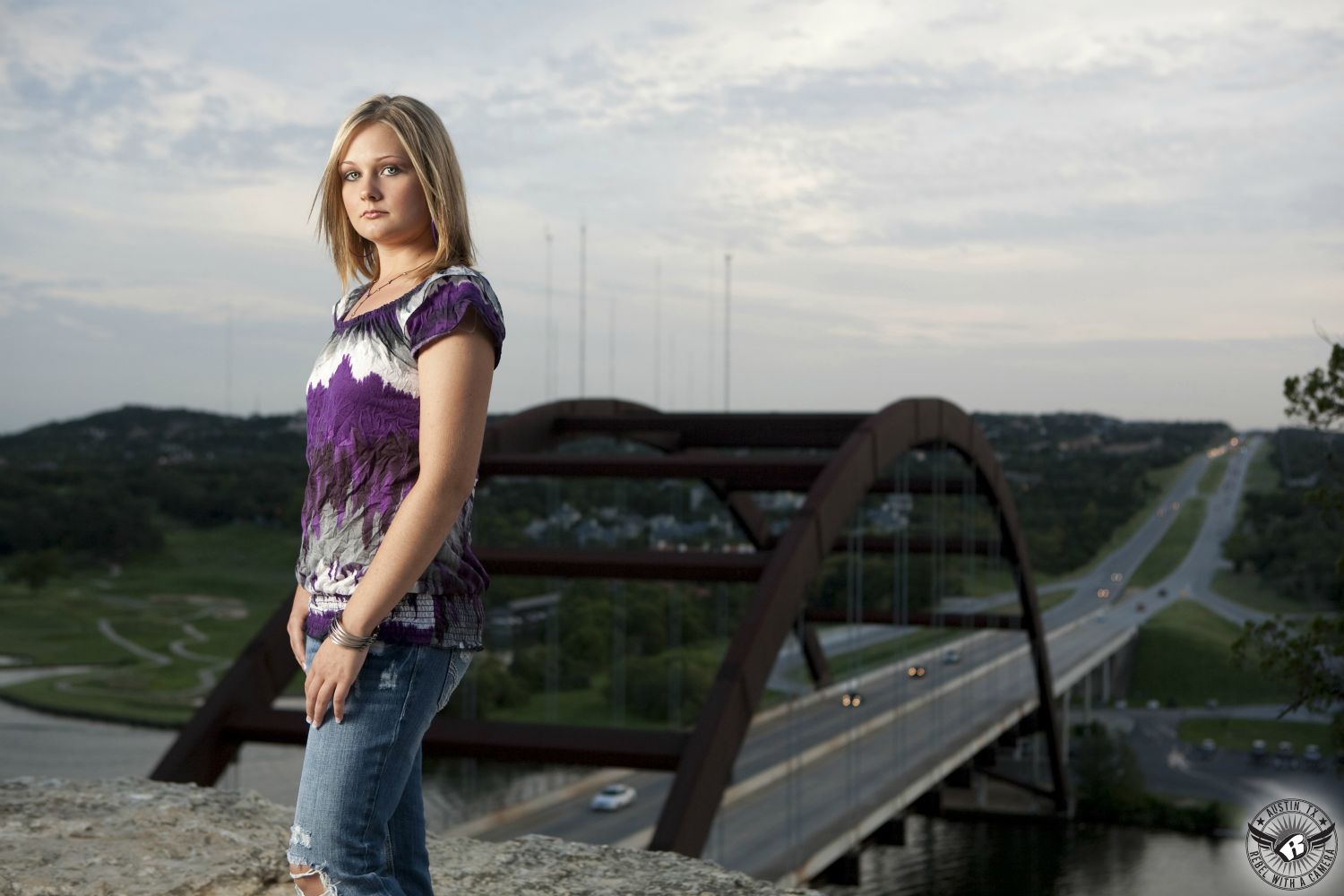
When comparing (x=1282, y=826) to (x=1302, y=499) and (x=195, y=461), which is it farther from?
(x=195, y=461)

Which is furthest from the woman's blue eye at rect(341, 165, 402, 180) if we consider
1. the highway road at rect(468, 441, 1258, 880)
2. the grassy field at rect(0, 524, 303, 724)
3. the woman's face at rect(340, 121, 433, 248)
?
the grassy field at rect(0, 524, 303, 724)

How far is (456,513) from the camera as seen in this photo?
1.98 metres

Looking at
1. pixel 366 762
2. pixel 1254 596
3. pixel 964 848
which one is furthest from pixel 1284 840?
pixel 1254 596

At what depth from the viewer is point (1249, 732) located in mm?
46312

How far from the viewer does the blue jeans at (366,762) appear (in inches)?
79.4

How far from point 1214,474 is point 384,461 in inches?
4425

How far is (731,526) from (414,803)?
62.7 m

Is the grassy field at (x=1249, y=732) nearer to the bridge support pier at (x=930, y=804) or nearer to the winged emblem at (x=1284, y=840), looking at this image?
the bridge support pier at (x=930, y=804)

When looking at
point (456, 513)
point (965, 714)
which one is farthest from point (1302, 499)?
point (965, 714)

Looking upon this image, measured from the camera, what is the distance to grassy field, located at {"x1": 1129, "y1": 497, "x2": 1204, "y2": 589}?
7844 cm

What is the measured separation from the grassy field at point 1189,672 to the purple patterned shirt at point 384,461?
53.2 metres

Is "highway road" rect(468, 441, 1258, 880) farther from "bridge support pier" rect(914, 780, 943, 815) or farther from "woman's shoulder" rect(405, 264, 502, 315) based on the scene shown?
"woman's shoulder" rect(405, 264, 502, 315)

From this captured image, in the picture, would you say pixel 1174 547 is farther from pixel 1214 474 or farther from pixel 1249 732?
pixel 1249 732

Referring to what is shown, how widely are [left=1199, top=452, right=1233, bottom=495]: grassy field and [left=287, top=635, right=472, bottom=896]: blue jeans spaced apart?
10390cm
